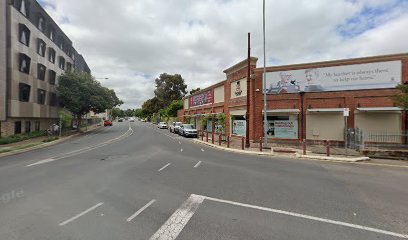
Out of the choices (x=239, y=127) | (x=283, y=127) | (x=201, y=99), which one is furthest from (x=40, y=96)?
(x=283, y=127)

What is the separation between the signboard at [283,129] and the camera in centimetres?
2408

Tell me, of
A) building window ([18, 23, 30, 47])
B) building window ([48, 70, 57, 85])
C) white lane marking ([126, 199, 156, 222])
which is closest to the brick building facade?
white lane marking ([126, 199, 156, 222])

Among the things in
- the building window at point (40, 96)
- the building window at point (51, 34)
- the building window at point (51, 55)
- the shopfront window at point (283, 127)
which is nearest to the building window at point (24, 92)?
the building window at point (40, 96)

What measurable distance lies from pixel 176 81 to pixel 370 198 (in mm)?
87187

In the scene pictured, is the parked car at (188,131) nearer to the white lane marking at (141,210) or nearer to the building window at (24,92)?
the building window at (24,92)

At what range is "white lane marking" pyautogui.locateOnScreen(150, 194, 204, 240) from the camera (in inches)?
196

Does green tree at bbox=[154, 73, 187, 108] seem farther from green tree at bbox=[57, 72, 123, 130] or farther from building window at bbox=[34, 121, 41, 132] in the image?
building window at bbox=[34, 121, 41, 132]

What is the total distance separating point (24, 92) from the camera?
1235 inches

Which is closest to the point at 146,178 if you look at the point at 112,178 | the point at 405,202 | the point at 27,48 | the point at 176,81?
the point at 112,178

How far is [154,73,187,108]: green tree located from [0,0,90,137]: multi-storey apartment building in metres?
48.7

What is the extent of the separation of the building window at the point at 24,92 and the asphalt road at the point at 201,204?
76.0 ft

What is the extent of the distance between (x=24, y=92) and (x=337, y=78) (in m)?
33.1

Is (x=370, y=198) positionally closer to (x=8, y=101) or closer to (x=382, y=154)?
(x=382, y=154)

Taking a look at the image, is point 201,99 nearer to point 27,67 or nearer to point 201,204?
point 27,67
